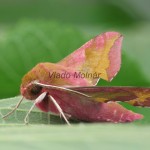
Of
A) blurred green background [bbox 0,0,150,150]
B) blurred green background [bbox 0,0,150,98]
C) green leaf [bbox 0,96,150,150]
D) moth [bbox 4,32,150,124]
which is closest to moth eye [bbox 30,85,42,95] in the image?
moth [bbox 4,32,150,124]

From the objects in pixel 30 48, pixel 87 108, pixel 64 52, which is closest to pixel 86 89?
pixel 87 108

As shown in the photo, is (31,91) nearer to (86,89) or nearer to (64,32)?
(86,89)

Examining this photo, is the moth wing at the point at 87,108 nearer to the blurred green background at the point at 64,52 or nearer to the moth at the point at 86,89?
the moth at the point at 86,89

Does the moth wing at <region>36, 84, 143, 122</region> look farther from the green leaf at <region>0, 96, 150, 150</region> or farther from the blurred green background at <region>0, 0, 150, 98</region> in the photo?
the blurred green background at <region>0, 0, 150, 98</region>

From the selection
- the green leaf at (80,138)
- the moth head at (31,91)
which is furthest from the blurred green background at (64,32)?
the green leaf at (80,138)

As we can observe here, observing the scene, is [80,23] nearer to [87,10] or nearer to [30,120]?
[87,10]

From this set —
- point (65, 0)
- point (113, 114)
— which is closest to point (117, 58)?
point (113, 114)
